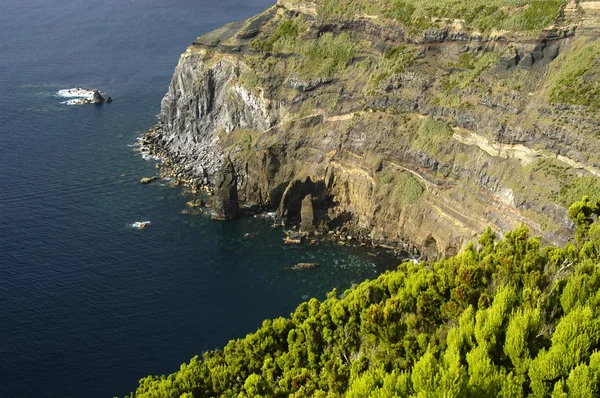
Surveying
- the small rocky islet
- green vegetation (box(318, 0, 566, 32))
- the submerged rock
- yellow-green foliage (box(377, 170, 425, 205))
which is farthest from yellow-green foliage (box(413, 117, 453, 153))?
the submerged rock

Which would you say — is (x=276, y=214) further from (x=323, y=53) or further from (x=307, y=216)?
(x=323, y=53)

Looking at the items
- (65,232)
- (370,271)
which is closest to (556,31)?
(370,271)

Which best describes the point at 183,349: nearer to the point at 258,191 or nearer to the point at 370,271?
the point at 370,271

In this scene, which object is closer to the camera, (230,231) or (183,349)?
(183,349)

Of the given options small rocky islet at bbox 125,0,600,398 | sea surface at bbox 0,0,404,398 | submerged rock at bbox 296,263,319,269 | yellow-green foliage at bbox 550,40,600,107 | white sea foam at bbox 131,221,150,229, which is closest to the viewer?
small rocky islet at bbox 125,0,600,398

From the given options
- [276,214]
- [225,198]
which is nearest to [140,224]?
[225,198]

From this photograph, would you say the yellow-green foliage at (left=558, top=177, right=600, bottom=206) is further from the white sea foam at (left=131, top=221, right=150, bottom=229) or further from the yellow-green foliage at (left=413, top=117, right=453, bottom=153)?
the white sea foam at (left=131, top=221, right=150, bottom=229)

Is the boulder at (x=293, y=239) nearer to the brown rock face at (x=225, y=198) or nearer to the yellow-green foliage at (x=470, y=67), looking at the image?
the brown rock face at (x=225, y=198)
